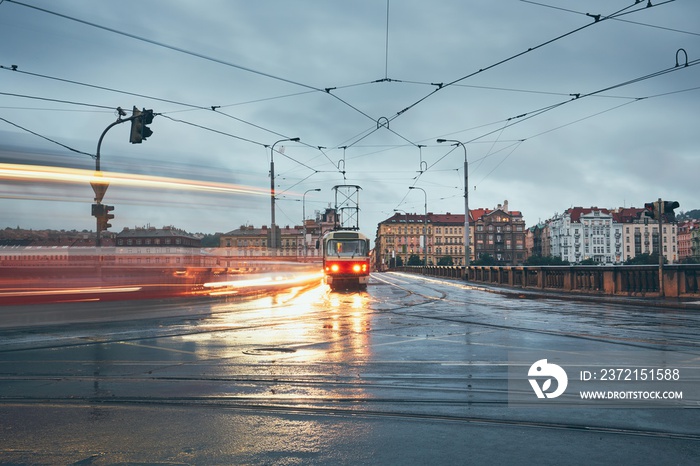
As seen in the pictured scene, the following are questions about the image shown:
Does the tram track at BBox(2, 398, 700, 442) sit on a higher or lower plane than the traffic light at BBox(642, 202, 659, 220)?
lower

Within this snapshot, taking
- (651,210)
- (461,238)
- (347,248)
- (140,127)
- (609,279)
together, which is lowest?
(609,279)

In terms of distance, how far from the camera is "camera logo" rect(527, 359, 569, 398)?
20.7ft

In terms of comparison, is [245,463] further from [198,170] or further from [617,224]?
[617,224]

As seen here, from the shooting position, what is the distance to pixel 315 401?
612 centimetres

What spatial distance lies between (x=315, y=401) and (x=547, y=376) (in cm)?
290

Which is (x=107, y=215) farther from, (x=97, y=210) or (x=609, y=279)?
(x=609, y=279)

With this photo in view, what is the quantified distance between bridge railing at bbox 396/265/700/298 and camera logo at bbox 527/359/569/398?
1454 cm

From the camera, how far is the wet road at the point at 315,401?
4453 mm

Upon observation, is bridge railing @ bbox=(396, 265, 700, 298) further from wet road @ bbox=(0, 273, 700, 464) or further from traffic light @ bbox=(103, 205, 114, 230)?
traffic light @ bbox=(103, 205, 114, 230)

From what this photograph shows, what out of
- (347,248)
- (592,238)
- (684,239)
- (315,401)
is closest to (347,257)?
(347,248)

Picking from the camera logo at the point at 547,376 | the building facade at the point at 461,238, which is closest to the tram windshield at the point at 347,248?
the camera logo at the point at 547,376

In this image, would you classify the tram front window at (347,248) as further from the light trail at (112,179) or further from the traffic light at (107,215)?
the traffic light at (107,215)

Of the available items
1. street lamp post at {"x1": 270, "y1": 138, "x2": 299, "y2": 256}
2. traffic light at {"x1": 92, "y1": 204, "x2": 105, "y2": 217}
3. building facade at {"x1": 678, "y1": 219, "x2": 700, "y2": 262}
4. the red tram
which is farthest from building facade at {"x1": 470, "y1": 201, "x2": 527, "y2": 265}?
traffic light at {"x1": 92, "y1": 204, "x2": 105, "y2": 217}

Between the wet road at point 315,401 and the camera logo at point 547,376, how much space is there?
367 millimetres
